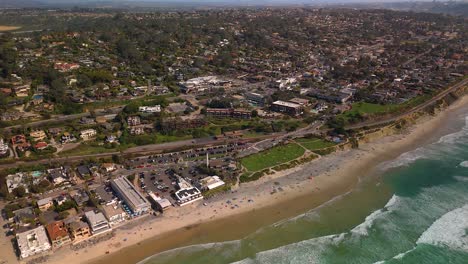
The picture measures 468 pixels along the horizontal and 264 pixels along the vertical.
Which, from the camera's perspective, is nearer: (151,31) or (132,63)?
(132,63)

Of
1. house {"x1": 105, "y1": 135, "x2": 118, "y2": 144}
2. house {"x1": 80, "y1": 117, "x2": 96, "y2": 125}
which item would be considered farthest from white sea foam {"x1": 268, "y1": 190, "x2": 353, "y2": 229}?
house {"x1": 80, "y1": 117, "x2": 96, "y2": 125}

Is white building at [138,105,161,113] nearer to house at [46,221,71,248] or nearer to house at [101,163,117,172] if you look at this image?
house at [101,163,117,172]

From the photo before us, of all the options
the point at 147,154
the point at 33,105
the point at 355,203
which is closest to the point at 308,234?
the point at 355,203

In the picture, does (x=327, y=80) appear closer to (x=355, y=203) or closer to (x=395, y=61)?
(x=395, y=61)

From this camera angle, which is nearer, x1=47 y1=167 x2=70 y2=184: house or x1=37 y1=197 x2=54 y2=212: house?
x1=37 y1=197 x2=54 y2=212: house

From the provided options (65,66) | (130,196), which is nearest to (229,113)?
(130,196)
